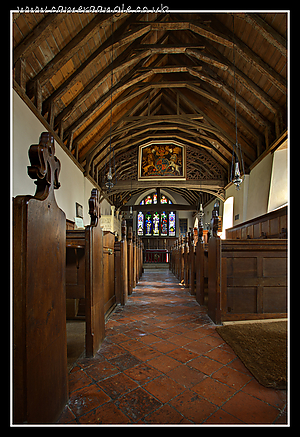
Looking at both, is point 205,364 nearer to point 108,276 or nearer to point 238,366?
point 238,366

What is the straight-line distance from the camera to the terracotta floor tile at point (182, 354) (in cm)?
184

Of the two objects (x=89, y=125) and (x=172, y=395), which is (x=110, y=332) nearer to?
(x=172, y=395)

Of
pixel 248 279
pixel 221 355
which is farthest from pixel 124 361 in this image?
pixel 248 279

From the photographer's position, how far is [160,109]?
10.9m

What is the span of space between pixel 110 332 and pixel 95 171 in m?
8.09

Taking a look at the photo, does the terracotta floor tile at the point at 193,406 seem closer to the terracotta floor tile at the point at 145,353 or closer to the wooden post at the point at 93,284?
the terracotta floor tile at the point at 145,353

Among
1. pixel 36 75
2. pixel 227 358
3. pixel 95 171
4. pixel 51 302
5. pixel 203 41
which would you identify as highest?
pixel 203 41

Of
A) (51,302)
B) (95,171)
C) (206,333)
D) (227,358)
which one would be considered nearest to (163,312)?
(206,333)

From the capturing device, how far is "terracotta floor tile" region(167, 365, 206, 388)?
1510 millimetres

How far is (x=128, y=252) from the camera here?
4.75 meters

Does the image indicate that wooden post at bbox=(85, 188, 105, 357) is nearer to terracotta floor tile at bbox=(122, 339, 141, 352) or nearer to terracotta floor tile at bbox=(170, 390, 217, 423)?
terracotta floor tile at bbox=(122, 339, 141, 352)

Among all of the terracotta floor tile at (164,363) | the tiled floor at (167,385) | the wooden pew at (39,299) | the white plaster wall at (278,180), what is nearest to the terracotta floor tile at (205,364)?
the tiled floor at (167,385)

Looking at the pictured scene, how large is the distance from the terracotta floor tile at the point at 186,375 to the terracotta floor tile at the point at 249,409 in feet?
0.86

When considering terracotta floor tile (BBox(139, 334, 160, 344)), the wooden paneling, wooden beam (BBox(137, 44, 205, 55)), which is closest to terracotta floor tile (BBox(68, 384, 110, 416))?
terracotta floor tile (BBox(139, 334, 160, 344))
